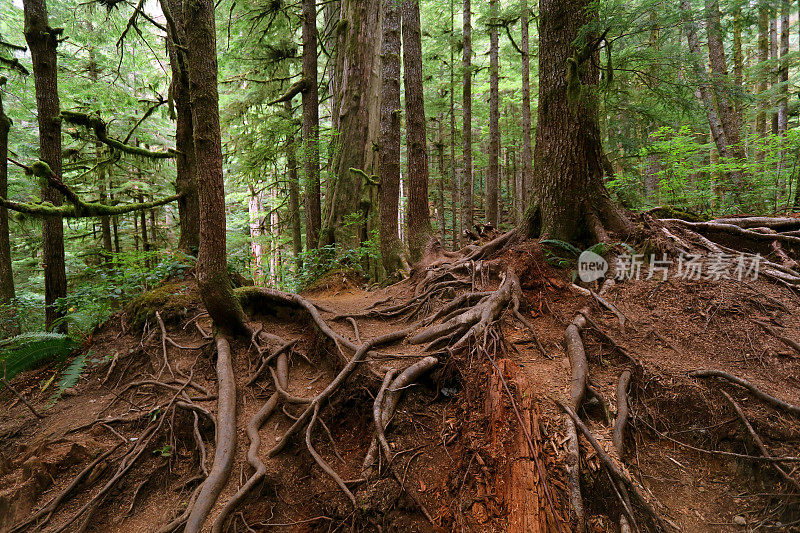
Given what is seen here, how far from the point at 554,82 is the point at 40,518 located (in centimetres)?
723

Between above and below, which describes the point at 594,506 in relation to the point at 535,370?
below

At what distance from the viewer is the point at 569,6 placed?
4.41 m

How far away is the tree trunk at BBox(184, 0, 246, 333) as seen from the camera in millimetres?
3734

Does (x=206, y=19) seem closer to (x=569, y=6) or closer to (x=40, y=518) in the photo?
(x=569, y=6)

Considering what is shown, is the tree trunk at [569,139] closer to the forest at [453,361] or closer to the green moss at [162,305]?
the forest at [453,361]

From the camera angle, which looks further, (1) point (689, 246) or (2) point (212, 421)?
(1) point (689, 246)

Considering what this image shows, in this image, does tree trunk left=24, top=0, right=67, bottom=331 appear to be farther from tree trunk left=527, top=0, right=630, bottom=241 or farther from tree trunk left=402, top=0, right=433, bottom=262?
tree trunk left=527, top=0, right=630, bottom=241

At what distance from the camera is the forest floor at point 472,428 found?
7.69 ft

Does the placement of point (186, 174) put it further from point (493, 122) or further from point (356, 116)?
point (493, 122)

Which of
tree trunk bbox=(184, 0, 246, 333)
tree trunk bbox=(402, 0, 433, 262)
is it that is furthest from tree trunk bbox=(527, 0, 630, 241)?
tree trunk bbox=(184, 0, 246, 333)

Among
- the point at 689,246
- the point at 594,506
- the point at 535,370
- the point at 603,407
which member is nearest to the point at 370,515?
the point at 594,506

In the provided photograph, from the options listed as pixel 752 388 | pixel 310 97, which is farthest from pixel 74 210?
pixel 752 388

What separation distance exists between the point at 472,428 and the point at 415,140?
6241 mm

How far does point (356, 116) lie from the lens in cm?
940
